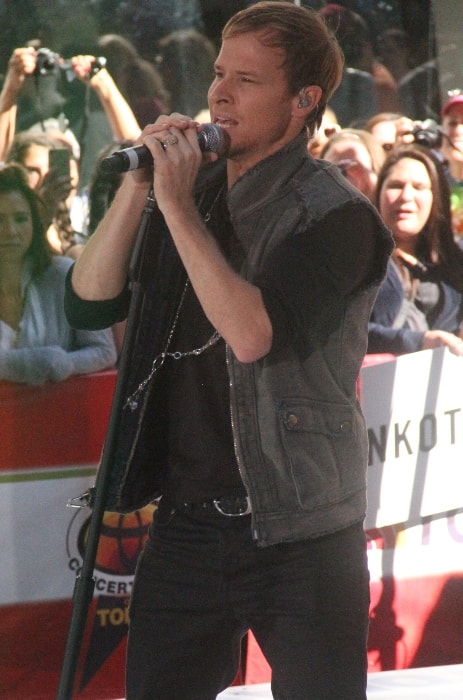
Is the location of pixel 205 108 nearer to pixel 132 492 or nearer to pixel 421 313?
pixel 421 313

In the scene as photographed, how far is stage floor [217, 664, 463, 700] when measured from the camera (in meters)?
2.93

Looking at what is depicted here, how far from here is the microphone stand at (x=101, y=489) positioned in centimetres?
153

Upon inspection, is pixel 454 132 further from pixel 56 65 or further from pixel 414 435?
pixel 56 65

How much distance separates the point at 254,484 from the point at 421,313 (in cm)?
157

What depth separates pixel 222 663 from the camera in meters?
1.76

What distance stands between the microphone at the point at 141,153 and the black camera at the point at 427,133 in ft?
5.15

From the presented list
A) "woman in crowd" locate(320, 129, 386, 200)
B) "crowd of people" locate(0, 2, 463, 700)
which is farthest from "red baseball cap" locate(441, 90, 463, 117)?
"crowd of people" locate(0, 2, 463, 700)

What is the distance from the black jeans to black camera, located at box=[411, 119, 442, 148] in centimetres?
164

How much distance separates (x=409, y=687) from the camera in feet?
9.86

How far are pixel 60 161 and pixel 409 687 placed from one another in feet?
5.86

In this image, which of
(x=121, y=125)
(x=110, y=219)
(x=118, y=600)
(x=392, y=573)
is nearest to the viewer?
(x=110, y=219)

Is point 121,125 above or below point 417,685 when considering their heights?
above

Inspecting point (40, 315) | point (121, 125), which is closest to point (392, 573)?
point (40, 315)

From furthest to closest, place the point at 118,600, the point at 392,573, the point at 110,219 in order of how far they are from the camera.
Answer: the point at 392,573 → the point at 118,600 → the point at 110,219
